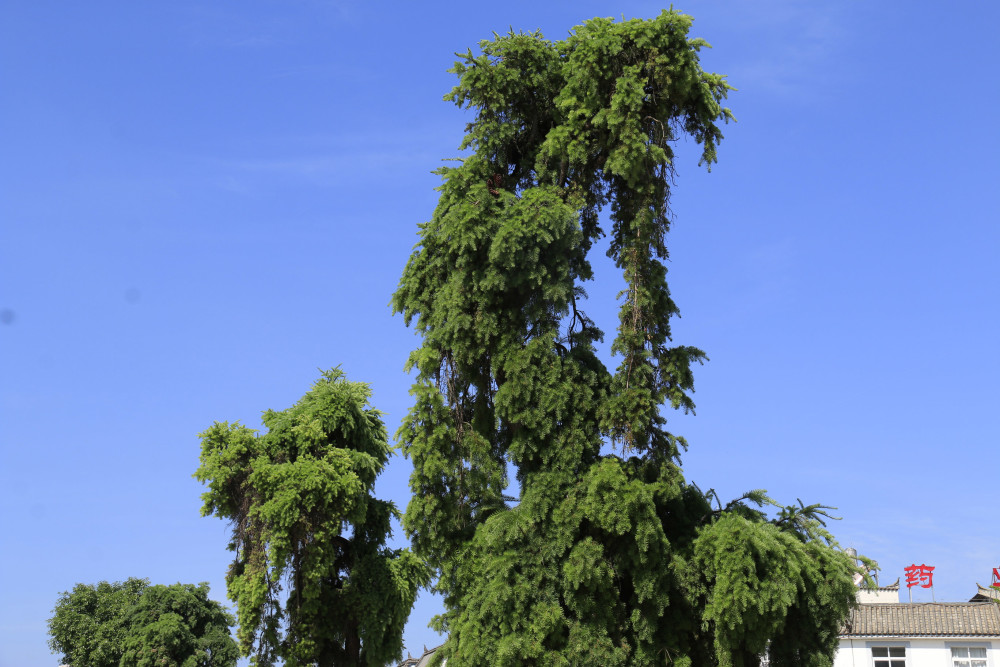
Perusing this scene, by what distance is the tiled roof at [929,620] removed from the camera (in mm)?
31578

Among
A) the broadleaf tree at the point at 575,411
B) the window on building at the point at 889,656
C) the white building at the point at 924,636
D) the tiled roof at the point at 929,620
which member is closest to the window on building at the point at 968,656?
the white building at the point at 924,636

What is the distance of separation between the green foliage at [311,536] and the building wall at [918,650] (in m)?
14.6

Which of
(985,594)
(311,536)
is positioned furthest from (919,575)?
(311,536)

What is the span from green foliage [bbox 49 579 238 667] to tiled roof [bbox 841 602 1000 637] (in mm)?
22139

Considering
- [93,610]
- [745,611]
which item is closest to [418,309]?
[745,611]

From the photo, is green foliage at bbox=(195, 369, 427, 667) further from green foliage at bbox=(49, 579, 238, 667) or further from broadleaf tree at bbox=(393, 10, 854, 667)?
green foliage at bbox=(49, 579, 238, 667)

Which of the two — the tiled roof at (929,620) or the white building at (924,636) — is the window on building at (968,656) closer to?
the white building at (924,636)

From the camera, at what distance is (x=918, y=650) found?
1261 inches

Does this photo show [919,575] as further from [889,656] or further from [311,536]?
[311,536]

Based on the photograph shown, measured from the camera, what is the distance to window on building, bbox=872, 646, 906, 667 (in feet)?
106

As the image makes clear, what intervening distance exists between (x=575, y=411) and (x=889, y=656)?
20.7 m

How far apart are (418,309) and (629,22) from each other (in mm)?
6547

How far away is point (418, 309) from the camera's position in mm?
19422

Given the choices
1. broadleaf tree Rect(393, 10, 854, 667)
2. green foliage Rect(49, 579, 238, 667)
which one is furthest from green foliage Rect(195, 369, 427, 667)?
green foliage Rect(49, 579, 238, 667)
